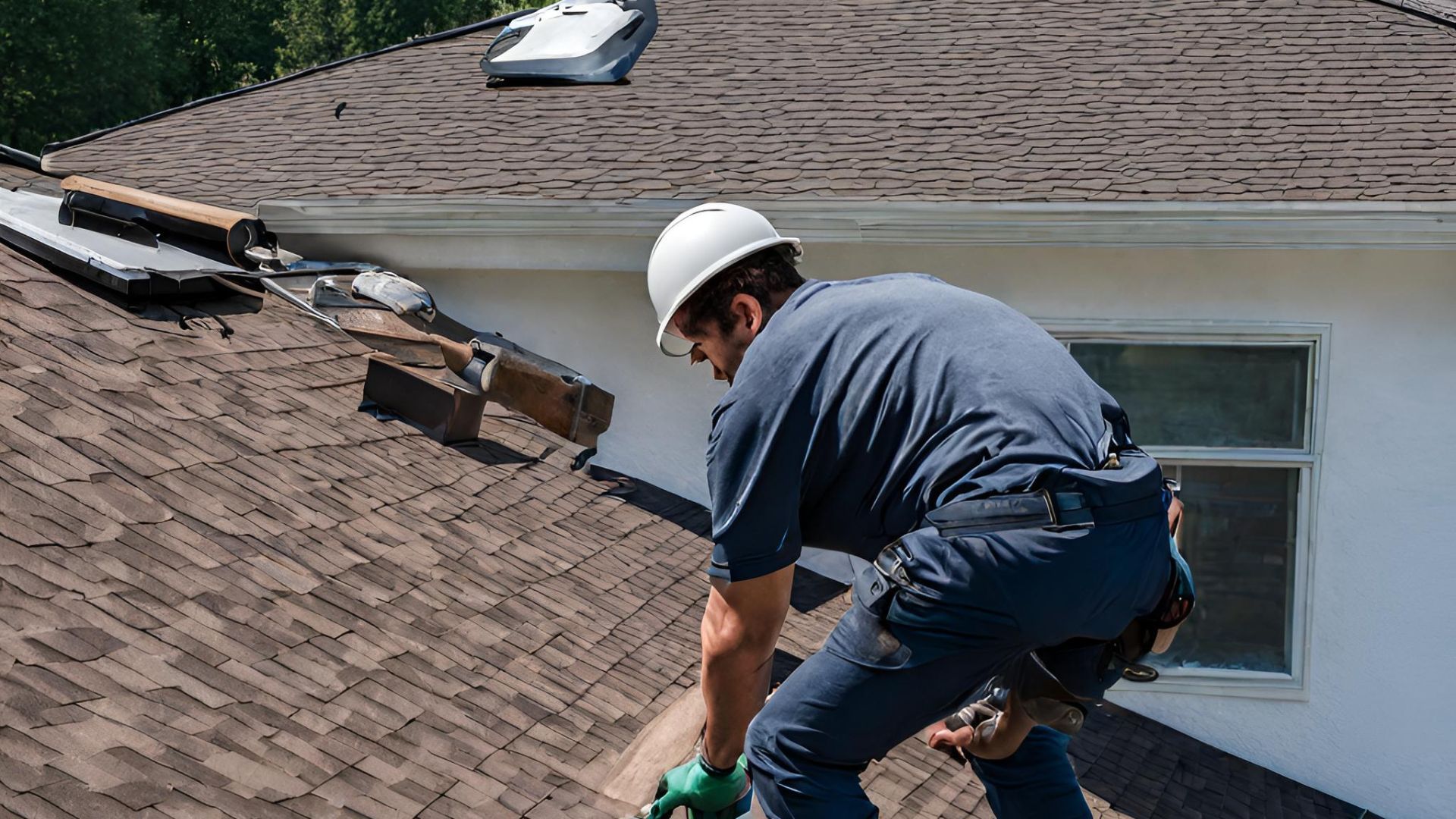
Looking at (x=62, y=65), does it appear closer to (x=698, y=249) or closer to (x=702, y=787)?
(x=698, y=249)

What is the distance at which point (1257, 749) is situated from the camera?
619cm

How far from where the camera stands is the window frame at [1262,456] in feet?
19.8

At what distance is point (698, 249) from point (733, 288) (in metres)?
0.12

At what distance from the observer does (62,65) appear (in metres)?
32.0

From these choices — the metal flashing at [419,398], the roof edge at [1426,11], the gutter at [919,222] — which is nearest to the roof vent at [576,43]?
the gutter at [919,222]

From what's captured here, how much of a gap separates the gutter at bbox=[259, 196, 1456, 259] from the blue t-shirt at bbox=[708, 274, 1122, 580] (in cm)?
330

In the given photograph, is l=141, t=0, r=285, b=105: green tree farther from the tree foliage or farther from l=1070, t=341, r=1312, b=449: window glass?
l=1070, t=341, r=1312, b=449: window glass

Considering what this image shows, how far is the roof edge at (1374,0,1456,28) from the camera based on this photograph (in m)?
7.07

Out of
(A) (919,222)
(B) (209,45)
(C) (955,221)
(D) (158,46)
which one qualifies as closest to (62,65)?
(D) (158,46)

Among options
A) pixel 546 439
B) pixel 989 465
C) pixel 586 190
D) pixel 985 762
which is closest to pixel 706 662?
pixel 989 465

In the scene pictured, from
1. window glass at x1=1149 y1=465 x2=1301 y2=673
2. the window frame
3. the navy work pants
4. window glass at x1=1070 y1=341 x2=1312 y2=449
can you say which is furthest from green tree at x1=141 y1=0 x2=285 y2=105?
the navy work pants

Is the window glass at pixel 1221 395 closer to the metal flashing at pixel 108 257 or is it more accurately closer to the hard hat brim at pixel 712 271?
the hard hat brim at pixel 712 271

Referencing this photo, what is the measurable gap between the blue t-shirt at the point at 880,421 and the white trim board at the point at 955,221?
3.30m

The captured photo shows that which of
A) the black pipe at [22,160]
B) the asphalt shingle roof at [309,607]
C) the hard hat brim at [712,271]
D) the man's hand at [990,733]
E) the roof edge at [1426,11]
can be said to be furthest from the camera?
the black pipe at [22,160]
